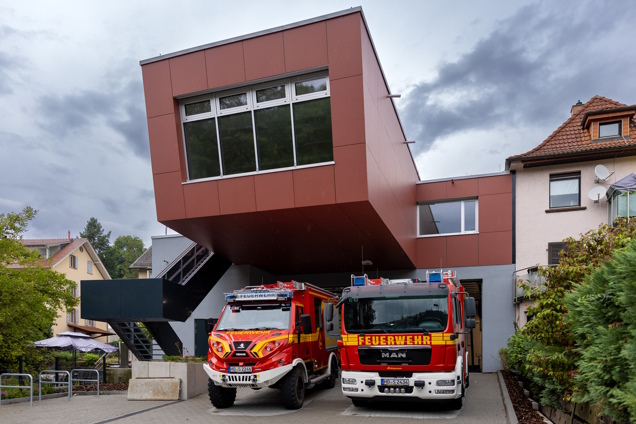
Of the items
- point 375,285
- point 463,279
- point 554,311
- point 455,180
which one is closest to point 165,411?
point 375,285

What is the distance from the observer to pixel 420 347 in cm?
1008

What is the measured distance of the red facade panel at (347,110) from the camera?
478 inches

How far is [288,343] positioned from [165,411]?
3265 millimetres

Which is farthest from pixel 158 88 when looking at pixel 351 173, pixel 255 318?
pixel 255 318

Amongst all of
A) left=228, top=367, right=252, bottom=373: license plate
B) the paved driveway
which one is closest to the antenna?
the paved driveway

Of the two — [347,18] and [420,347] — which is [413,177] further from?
[420,347]

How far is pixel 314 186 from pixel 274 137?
1.71m

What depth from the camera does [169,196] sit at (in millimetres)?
14258

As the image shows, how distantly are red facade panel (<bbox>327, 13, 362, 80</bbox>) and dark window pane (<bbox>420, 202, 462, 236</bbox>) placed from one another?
10445mm

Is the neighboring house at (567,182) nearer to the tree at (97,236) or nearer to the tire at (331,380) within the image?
the tire at (331,380)

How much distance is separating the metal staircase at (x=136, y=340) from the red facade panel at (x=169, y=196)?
4835 millimetres

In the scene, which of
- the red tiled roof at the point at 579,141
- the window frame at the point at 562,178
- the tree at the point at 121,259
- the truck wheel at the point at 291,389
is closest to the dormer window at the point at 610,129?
the red tiled roof at the point at 579,141

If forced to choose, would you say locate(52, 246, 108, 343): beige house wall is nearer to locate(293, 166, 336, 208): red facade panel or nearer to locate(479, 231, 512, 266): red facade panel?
locate(479, 231, 512, 266): red facade panel

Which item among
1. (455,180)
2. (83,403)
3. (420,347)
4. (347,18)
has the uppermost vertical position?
(347,18)
